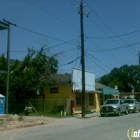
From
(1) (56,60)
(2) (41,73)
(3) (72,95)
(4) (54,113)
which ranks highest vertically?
(1) (56,60)

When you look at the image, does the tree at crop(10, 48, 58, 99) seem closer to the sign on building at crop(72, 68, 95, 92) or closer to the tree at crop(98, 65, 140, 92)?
the sign on building at crop(72, 68, 95, 92)

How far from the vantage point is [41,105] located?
28.5 metres

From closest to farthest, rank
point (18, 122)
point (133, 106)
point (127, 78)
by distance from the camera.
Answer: point (18, 122), point (133, 106), point (127, 78)

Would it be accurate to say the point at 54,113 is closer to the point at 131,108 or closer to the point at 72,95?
the point at 72,95

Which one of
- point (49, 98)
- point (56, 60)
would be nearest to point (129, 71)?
point (56, 60)

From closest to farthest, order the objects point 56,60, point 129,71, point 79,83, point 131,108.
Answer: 1. point 79,83
2. point 131,108
3. point 56,60
4. point 129,71

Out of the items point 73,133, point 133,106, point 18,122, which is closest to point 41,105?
point 18,122

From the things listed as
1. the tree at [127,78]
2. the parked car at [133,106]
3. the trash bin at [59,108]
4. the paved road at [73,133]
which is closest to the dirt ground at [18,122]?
the paved road at [73,133]

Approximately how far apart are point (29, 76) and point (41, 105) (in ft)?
11.8

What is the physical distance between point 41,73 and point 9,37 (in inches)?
252

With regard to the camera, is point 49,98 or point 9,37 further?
point 49,98

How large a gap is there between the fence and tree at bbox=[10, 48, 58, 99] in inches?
30.1

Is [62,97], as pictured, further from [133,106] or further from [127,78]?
[127,78]

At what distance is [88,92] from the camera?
32312 mm
